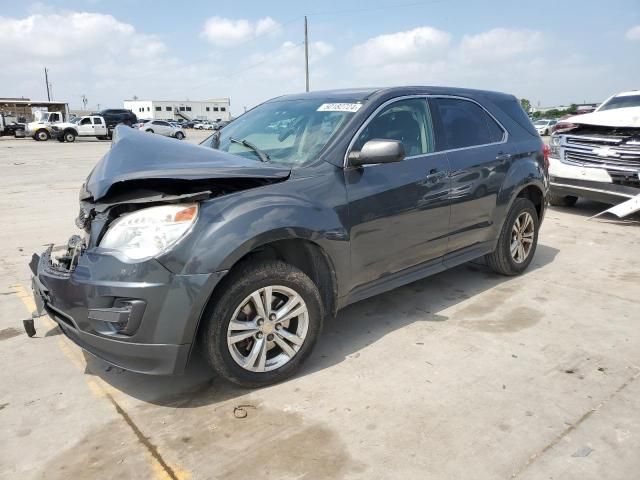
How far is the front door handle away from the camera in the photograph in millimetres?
3734

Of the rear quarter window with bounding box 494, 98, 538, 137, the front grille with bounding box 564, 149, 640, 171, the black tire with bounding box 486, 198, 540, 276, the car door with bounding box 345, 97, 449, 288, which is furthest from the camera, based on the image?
the front grille with bounding box 564, 149, 640, 171

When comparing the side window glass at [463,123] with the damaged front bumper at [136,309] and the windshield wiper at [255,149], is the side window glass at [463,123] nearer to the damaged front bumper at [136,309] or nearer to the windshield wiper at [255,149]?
the windshield wiper at [255,149]

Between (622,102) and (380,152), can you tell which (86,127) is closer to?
(622,102)

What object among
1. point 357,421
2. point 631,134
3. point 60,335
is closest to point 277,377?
point 357,421

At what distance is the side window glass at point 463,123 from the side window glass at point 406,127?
0.21m

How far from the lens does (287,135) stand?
3619 millimetres

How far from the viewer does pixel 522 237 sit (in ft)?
16.2

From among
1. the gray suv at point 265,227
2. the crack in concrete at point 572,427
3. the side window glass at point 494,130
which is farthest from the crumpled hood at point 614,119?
the crack in concrete at point 572,427

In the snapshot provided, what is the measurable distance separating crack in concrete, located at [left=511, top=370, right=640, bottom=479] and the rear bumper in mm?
4675

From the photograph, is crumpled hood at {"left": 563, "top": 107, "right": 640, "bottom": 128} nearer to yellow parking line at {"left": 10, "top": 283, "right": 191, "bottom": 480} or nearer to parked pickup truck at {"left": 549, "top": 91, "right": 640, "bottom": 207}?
parked pickup truck at {"left": 549, "top": 91, "right": 640, "bottom": 207}

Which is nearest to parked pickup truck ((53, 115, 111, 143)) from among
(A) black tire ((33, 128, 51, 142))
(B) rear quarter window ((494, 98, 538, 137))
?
(A) black tire ((33, 128, 51, 142))

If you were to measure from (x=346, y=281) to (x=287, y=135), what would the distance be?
1.16m

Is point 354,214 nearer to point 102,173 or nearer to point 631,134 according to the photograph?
point 102,173

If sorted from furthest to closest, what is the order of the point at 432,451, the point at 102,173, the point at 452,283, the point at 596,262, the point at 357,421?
1. the point at 596,262
2. the point at 452,283
3. the point at 102,173
4. the point at 357,421
5. the point at 432,451
